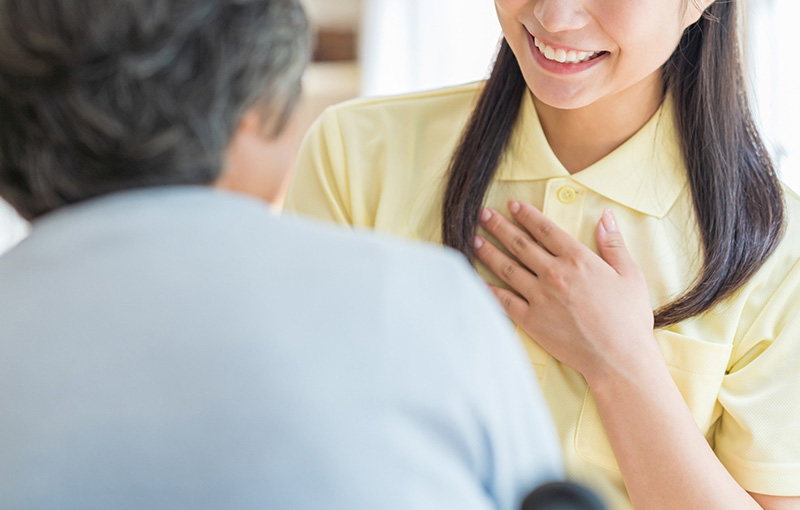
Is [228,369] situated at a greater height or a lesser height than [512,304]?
greater

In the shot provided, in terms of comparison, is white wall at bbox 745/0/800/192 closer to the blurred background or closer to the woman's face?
the blurred background

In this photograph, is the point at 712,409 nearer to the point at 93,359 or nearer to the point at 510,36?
the point at 510,36

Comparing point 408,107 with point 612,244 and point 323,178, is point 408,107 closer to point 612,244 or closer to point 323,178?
point 323,178

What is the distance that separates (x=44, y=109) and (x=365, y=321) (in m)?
0.27

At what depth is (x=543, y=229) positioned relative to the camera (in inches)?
45.0

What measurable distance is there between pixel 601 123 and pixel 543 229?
7.7 inches

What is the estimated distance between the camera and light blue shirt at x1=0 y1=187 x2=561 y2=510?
564 millimetres

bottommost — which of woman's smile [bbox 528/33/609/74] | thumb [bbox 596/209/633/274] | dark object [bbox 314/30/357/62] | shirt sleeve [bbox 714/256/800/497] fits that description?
dark object [bbox 314/30/357/62]

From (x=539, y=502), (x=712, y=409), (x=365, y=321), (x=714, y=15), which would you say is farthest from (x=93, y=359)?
(x=714, y=15)

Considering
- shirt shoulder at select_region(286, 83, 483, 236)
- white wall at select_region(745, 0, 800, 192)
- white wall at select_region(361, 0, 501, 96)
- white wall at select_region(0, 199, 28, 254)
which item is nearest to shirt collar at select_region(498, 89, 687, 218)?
shirt shoulder at select_region(286, 83, 483, 236)

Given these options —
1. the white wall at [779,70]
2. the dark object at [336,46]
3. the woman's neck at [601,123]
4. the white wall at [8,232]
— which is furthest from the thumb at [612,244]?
the dark object at [336,46]

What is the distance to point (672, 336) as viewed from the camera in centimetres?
111

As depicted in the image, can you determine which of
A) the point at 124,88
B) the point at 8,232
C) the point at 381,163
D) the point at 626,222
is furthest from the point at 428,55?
the point at 124,88

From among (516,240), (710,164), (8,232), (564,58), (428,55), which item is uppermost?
(564,58)
